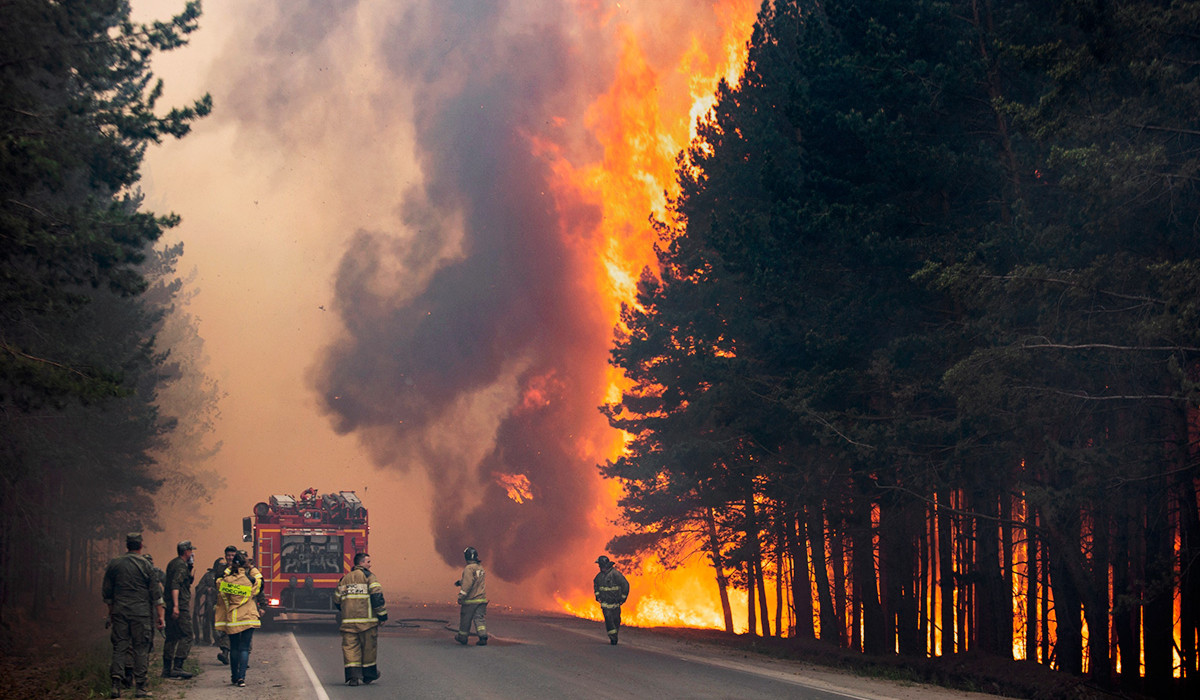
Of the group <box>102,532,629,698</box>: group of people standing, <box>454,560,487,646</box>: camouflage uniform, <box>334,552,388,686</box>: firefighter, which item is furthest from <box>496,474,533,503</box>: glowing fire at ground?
<box>334,552,388,686</box>: firefighter

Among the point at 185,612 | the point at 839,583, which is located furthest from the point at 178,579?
the point at 839,583

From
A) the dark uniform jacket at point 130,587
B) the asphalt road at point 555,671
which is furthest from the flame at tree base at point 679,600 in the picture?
the dark uniform jacket at point 130,587

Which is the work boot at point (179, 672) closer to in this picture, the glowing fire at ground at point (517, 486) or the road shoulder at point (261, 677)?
the road shoulder at point (261, 677)

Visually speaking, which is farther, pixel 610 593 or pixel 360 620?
pixel 610 593

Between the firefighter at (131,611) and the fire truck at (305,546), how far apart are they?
11856mm

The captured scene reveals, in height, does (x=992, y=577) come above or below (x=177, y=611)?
below

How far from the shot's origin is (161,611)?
13.9m

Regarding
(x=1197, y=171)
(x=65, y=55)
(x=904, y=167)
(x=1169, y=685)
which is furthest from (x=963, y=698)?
(x=65, y=55)

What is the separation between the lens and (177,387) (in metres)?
74.7

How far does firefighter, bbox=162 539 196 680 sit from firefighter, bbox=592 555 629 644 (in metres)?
8.12

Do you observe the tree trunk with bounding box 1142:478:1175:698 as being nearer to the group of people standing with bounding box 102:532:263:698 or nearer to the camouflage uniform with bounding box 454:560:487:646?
the camouflage uniform with bounding box 454:560:487:646

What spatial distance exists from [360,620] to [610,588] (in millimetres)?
8179

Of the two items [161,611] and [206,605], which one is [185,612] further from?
[206,605]

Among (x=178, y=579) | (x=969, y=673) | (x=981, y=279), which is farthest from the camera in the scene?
(x=969, y=673)
